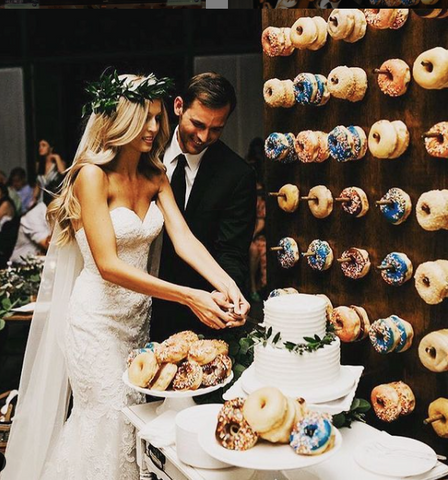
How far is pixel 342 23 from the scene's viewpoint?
3.32 m

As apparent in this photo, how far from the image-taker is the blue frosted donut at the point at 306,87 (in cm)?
352

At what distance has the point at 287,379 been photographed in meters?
2.63

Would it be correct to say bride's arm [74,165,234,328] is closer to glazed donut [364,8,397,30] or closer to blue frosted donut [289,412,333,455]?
blue frosted donut [289,412,333,455]

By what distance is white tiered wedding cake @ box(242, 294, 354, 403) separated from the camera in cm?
262

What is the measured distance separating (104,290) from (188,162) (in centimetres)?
74

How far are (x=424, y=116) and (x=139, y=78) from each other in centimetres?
131

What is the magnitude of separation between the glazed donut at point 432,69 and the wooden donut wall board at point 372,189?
11cm

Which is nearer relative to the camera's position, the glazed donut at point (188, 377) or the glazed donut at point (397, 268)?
the glazed donut at point (188, 377)

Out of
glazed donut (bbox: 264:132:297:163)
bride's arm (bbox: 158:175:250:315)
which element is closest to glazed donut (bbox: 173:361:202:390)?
bride's arm (bbox: 158:175:250:315)

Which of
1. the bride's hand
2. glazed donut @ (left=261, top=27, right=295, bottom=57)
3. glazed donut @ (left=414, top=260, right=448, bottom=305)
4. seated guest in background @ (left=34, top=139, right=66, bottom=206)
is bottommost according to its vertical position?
the bride's hand

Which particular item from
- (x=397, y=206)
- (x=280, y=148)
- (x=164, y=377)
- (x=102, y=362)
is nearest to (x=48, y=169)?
(x=102, y=362)

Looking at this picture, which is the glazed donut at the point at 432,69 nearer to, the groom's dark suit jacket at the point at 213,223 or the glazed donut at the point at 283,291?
the groom's dark suit jacket at the point at 213,223

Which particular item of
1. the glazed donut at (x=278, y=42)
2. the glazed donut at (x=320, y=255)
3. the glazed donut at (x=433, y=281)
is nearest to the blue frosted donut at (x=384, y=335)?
the glazed donut at (x=433, y=281)

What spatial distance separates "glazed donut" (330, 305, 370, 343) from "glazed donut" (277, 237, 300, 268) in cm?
39
